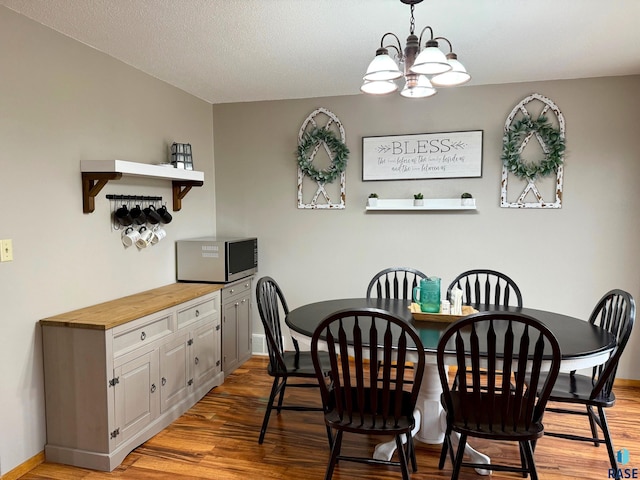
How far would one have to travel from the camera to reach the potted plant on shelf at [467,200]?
358 cm

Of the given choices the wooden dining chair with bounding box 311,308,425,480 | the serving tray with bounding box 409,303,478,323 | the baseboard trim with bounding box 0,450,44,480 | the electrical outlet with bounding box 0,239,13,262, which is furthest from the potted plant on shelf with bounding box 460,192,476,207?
the baseboard trim with bounding box 0,450,44,480

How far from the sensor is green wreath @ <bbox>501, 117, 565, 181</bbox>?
3.47 metres

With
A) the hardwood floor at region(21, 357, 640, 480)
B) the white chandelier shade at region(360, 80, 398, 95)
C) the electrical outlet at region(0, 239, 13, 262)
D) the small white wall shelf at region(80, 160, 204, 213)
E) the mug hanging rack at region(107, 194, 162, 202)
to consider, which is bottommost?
the hardwood floor at region(21, 357, 640, 480)

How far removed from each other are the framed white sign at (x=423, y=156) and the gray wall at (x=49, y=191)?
1808 mm

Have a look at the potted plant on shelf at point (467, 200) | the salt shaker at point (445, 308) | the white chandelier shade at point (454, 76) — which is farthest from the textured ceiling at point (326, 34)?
the salt shaker at point (445, 308)

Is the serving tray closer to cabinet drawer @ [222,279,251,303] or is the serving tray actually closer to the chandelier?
the chandelier

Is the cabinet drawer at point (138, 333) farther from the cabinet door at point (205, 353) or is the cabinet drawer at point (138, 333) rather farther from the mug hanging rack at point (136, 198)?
the mug hanging rack at point (136, 198)

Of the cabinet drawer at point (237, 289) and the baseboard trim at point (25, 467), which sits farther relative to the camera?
Answer: the cabinet drawer at point (237, 289)

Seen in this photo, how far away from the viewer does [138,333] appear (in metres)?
2.61

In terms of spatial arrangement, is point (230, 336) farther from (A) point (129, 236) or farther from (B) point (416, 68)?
(B) point (416, 68)

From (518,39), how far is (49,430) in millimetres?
3412

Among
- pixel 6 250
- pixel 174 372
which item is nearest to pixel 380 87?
pixel 6 250

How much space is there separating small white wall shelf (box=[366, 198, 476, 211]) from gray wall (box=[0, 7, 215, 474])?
6.03 feet

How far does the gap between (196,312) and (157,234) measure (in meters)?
0.63
